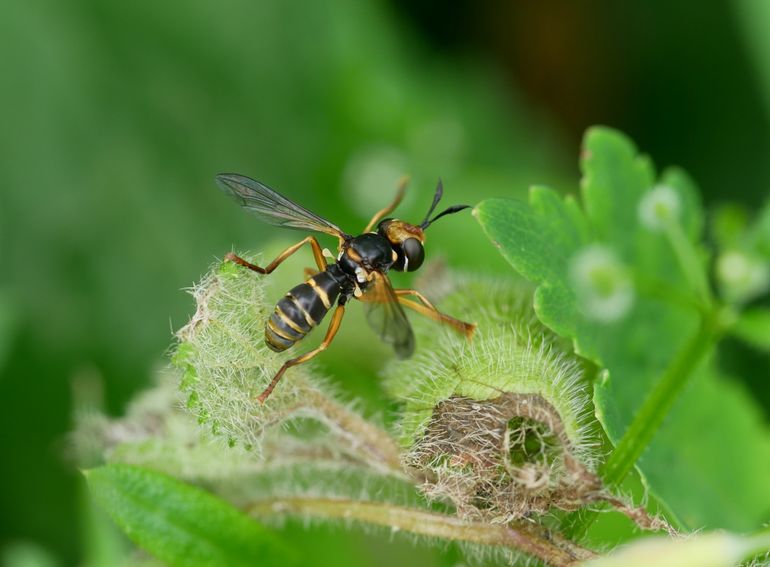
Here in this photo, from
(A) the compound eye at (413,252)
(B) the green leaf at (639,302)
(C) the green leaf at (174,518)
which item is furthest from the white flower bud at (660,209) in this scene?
(C) the green leaf at (174,518)

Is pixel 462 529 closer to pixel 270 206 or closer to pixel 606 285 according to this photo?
pixel 606 285

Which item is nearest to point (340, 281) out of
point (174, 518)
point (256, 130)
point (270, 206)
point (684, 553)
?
point (270, 206)

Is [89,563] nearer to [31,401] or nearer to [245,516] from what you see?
[245,516]

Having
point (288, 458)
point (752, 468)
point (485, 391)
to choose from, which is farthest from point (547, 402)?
point (752, 468)

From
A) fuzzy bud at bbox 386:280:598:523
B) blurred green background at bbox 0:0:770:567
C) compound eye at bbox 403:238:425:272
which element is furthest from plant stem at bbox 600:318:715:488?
blurred green background at bbox 0:0:770:567

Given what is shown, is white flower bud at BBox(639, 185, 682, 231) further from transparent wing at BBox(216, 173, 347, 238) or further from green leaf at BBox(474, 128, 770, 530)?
transparent wing at BBox(216, 173, 347, 238)

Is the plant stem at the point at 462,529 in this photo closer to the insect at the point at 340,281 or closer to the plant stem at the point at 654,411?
the plant stem at the point at 654,411
